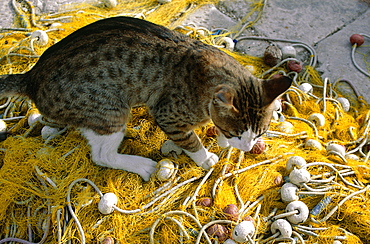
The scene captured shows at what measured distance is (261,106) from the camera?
217cm

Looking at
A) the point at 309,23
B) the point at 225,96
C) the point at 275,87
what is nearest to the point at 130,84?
the point at 225,96

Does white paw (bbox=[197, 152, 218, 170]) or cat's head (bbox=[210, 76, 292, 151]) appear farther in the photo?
white paw (bbox=[197, 152, 218, 170])

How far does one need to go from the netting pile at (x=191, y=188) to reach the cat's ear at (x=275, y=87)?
624 millimetres

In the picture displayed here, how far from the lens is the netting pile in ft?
7.43

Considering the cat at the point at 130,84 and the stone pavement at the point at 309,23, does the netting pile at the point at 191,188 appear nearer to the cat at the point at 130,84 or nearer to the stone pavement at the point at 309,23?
the cat at the point at 130,84

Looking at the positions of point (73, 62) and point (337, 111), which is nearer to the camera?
point (73, 62)

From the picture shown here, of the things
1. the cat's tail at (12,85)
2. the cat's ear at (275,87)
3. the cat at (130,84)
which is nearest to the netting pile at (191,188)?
the cat at (130,84)

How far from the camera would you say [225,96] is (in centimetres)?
195

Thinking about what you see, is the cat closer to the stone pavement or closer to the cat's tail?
the cat's tail

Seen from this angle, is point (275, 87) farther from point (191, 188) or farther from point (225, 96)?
point (191, 188)

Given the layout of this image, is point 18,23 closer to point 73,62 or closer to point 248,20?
point 73,62

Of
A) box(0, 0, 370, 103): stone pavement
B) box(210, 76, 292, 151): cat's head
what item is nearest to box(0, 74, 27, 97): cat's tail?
box(210, 76, 292, 151): cat's head

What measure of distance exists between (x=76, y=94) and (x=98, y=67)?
0.77 feet

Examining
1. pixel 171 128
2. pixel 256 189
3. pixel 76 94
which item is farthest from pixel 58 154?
pixel 256 189
